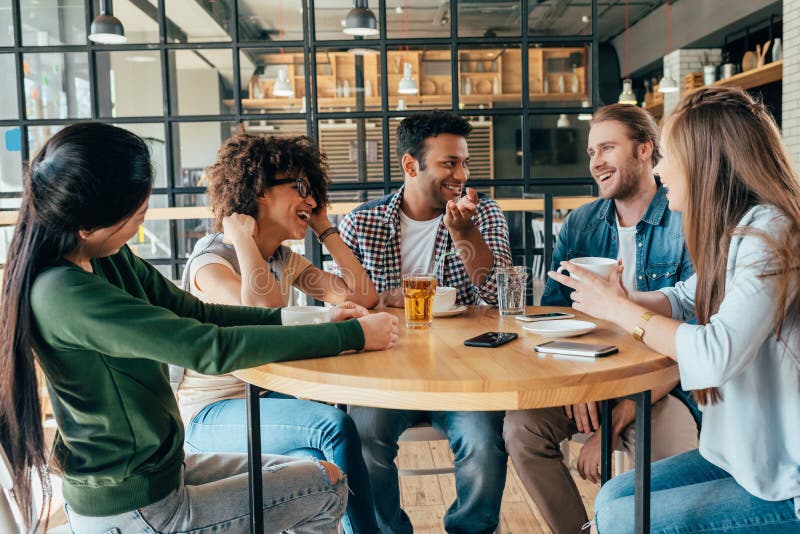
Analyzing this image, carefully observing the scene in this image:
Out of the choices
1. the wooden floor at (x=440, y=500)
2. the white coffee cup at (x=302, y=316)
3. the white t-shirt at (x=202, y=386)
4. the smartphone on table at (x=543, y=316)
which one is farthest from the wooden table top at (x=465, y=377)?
the wooden floor at (x=440, y=500)

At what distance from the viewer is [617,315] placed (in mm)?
1279

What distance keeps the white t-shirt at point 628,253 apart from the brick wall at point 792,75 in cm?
514

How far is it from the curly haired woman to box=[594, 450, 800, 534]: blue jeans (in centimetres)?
51

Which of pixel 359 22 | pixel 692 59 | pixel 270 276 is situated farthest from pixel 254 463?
pixel 692 59

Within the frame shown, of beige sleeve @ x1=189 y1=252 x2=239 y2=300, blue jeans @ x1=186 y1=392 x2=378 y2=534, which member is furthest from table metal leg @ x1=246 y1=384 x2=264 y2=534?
beige sleeve @ x1=189 y1=252 x2=239 y2=300

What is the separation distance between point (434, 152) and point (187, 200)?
220 cm

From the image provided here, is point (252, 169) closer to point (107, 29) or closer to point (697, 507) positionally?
point (697, 507)

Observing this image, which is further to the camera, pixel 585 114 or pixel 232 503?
pixel 585 114

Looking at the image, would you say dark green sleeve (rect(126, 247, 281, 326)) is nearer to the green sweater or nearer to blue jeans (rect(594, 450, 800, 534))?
the green sweater

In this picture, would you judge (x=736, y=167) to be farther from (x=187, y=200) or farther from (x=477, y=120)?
(x=187, y=200)

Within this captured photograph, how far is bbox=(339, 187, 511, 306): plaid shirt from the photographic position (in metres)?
2.32

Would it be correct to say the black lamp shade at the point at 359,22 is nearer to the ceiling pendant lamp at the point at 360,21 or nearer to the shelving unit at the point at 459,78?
the ceiling pendant lamp at the point at 360,21

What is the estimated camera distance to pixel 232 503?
120 cm

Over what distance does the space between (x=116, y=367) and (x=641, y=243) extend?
149 cm
